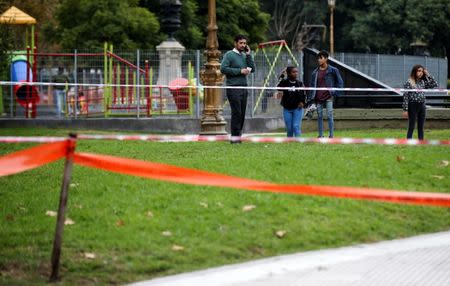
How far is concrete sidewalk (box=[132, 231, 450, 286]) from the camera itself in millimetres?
7688

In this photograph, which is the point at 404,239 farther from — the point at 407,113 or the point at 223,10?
the point at 223,10

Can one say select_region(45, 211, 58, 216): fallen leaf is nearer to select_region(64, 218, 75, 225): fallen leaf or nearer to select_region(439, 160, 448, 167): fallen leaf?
select_region(64, 218, 75, 225): fallen leaf

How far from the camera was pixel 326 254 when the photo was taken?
28.8 feet

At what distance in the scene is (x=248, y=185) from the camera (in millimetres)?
7422

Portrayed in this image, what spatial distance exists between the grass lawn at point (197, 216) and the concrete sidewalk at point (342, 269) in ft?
0.97

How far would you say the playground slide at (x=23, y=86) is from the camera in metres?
28.4

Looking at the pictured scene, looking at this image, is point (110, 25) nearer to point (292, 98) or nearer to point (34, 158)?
point (292, 98)

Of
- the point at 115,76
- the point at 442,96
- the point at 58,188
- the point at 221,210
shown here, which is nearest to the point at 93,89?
the point at 115,76

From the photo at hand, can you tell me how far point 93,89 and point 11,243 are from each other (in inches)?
855

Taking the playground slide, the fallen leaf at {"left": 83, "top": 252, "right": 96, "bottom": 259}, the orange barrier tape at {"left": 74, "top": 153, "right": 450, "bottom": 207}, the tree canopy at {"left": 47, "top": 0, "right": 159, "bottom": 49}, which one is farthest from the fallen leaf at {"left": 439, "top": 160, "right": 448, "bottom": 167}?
the tree canopy at {"left": 47, "top": 0, "right": 159, "bottom": 49}

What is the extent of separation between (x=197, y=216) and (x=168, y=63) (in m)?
21.7

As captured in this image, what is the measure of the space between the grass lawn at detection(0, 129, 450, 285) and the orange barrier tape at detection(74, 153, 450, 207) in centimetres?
90

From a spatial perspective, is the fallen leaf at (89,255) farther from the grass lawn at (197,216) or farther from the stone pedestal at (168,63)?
the stone pedestal at (168,63)

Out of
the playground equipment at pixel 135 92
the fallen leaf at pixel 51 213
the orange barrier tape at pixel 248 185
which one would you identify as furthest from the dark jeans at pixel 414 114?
the playground equipment at pixel 135 92
